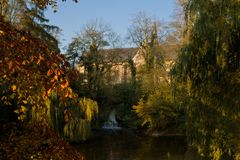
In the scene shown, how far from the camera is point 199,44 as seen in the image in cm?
1036

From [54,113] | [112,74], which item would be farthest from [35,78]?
[112,74]

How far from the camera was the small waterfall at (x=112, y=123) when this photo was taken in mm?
33000

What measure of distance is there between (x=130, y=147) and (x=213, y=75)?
13.0m

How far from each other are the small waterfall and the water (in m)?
3.72

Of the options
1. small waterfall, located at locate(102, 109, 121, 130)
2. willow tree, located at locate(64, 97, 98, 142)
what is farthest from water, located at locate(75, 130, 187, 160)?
small waterfall, located at locate(102, 109, 121, 130)

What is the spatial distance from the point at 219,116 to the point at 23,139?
5695 millimetres

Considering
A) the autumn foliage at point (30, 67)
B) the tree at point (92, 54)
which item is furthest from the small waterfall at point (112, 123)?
the autumn foliage at point (30, 67)

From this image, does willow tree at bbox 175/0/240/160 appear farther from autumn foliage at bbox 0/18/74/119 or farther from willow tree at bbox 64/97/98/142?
willow tree at bbox 64/97/98/142

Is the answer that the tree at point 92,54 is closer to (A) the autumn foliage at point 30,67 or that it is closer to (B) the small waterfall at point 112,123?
(B) the small waterfall at point 112,123

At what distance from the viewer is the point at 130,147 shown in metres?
22.5

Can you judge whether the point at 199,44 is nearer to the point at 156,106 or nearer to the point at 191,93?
the point at 191,93

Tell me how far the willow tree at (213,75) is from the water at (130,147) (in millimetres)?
8418

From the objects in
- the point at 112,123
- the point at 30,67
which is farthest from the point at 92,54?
the point at 30,67

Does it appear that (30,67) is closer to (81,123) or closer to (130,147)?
(130,147)
